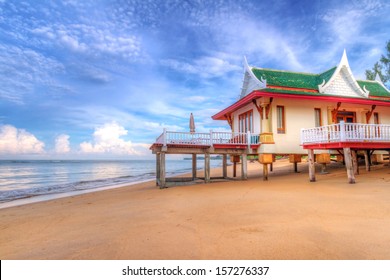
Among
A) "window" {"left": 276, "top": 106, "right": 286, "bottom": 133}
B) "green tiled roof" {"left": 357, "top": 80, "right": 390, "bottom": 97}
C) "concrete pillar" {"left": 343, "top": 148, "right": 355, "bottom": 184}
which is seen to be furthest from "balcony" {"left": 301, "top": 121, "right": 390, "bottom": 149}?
"green tiled roof" {"left": 357, "top": 80, "right": 390, "bottom": 97}

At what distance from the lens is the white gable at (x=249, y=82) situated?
16.3 metres

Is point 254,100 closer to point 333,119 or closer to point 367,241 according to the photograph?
point 333,119

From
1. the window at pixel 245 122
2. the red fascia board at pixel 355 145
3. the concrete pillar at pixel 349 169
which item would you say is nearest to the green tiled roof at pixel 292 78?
the window at pixel 245 122

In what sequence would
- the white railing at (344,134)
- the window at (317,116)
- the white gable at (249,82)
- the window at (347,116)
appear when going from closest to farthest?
the white railing at (344,134) < the white gable at (249,82) < the window at (317,116) < the window at (347,116)

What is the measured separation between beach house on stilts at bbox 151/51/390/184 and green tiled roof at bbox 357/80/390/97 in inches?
4.1

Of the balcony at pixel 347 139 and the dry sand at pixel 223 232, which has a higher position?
the balcony at pixel 347 139

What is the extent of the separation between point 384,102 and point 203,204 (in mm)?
14788

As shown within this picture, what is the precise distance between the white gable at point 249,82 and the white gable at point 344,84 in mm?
4453

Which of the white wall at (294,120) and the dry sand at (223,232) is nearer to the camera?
the dry sand at (223,232)

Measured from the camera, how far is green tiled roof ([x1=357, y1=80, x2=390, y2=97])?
18.7 meters

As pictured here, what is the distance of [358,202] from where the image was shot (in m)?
7.20

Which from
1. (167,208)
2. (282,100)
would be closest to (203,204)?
(167,208)

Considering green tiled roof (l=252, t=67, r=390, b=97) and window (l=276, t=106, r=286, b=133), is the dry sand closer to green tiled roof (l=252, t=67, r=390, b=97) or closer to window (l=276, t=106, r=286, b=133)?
window (l=276, t=106, r=286, b=133)

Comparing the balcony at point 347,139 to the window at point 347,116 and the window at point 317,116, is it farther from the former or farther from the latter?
the window at point 347,116
